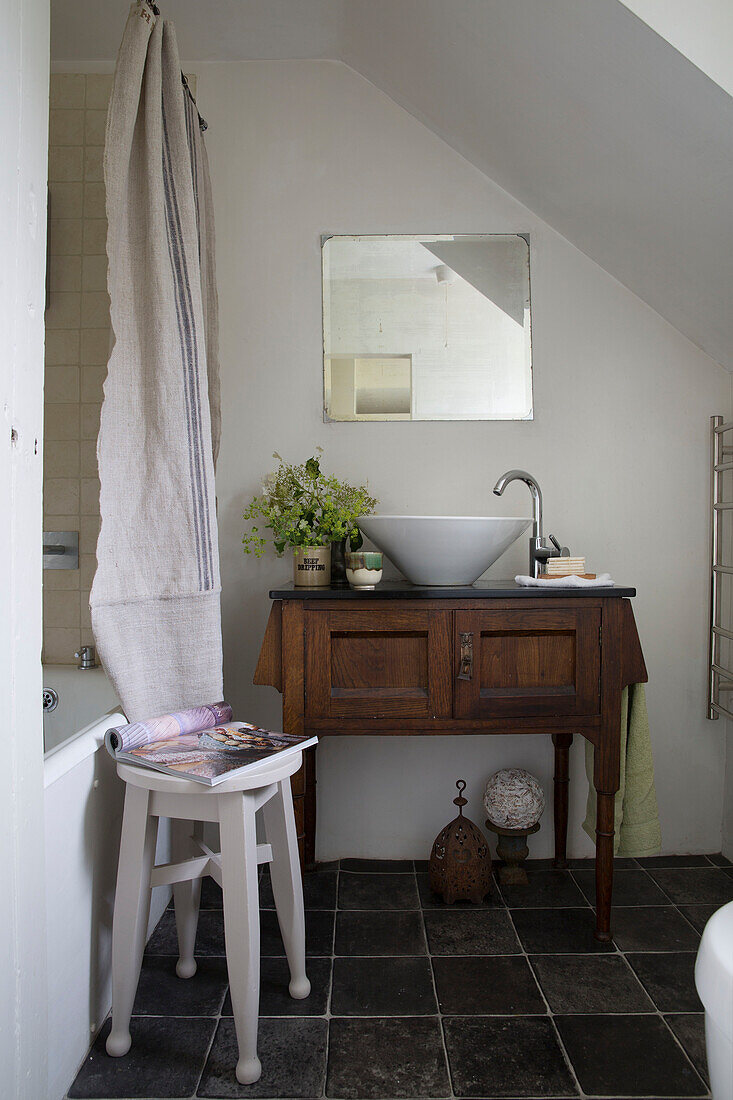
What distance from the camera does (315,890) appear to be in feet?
6.79

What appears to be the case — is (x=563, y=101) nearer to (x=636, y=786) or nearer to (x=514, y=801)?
(x=636, y=786)

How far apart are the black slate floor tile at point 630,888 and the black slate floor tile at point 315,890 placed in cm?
68

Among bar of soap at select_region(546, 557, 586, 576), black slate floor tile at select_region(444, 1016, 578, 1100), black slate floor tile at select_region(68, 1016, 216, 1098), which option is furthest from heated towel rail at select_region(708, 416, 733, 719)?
black slate floor tile at select_region(68, 1016, 216, 1098)

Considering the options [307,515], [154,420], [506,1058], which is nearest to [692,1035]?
[506,1058]

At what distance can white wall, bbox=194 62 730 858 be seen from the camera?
2.24 m

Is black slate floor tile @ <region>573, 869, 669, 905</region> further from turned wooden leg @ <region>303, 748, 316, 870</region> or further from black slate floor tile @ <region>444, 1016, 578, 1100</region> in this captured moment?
turned wooden leg @ <region>303, 748, 316, 870</region>

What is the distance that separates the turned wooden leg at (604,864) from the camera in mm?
1789

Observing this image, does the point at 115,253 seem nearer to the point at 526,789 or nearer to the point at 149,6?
the point at 149,6

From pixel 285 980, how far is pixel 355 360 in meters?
1.62

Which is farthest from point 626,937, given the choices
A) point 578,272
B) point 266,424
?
point 578,272

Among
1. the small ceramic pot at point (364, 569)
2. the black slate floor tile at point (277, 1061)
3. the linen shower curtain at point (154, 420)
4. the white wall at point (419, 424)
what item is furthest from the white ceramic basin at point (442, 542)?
the black slate floor tile at point (277, 1061)

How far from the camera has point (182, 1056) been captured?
1.39m

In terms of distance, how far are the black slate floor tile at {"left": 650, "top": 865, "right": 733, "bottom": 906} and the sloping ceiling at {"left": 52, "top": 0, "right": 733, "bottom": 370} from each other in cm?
147

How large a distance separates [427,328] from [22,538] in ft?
4.88
